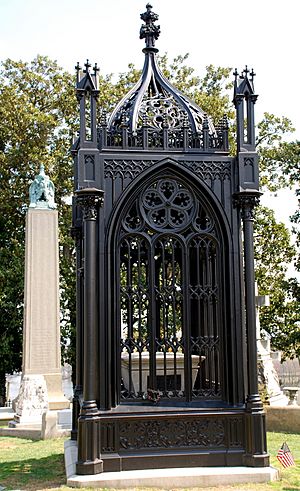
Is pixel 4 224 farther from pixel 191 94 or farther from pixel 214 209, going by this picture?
pixel 214 209

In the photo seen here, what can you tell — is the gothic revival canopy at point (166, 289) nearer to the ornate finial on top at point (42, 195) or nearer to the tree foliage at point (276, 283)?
the ornate finial on top at point (42, 195)

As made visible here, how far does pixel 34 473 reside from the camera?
8.41m

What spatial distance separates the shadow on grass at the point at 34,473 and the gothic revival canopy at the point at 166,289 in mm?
675

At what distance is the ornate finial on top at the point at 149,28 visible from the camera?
924 cm

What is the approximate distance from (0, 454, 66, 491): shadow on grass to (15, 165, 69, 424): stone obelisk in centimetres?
675

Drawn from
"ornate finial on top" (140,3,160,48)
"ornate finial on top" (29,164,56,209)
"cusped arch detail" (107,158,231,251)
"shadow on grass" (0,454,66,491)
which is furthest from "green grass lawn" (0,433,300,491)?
"ornate finial on top" (29,164,56,209)

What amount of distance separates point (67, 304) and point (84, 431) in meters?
17.7

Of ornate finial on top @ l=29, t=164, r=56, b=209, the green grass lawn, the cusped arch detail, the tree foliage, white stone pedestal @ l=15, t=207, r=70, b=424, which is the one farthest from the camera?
the tree foliage

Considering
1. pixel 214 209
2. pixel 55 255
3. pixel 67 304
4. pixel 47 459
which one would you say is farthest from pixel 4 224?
pixel 214 209

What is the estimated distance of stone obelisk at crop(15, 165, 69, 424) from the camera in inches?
653

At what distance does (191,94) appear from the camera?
25.7 m

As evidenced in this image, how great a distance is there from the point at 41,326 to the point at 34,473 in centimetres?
895

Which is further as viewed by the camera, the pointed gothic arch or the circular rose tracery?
the circular rose tracery

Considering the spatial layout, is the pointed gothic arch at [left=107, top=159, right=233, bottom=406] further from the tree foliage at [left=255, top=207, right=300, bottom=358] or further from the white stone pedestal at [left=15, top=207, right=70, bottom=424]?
the tree foliage at [left=255, top=207, right=300, bottom=358]
